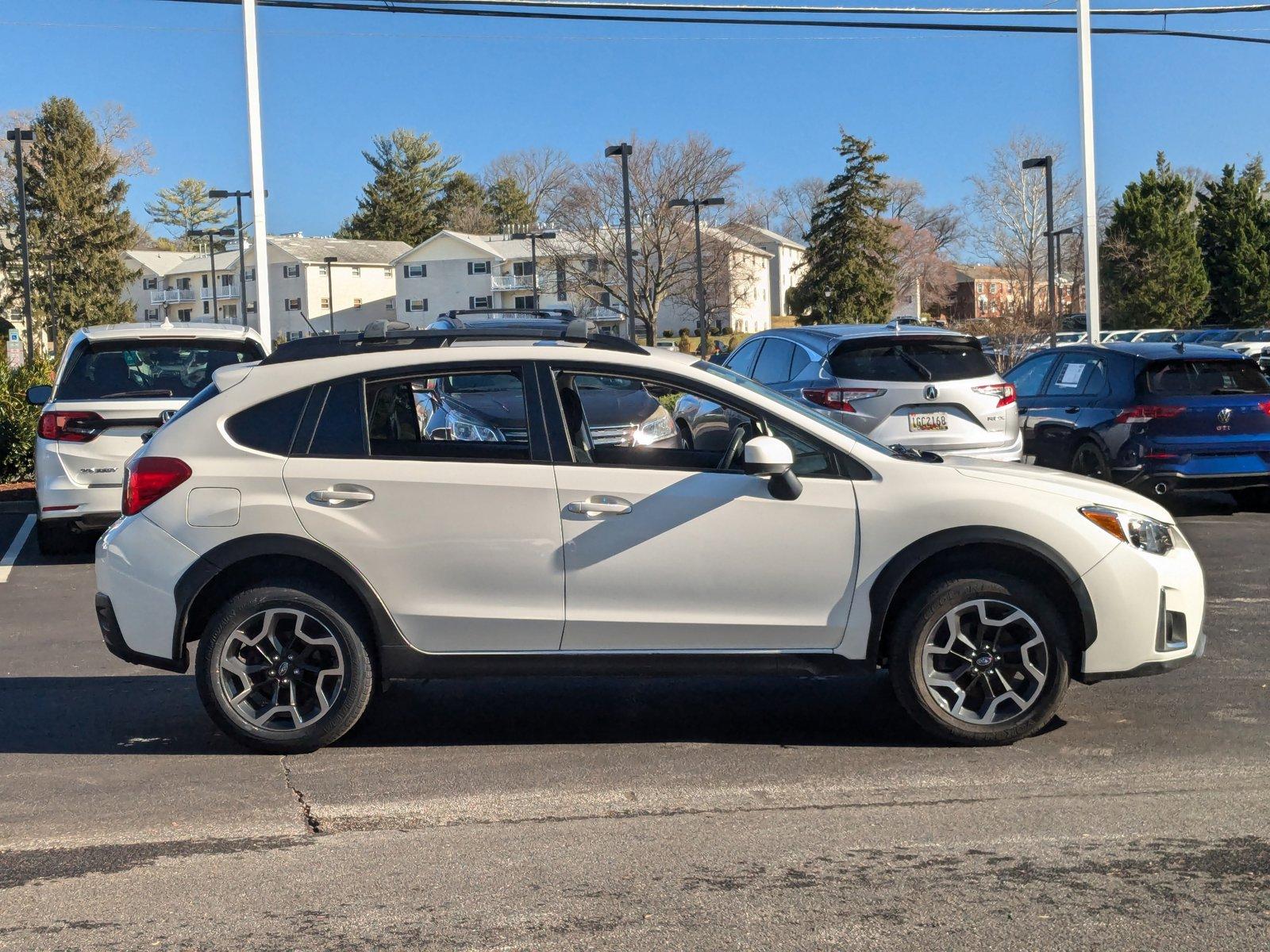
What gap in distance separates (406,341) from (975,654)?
2736 millimetres

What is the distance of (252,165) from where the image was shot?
677 inches

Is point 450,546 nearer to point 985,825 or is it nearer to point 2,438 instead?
point 985,825

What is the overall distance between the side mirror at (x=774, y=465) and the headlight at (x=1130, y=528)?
1.20 meters

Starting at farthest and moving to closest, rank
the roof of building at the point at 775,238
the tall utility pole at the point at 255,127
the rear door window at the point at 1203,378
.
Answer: the roof of building at the point at 775,238 → the tall utility pole at the point at 255,127 → the rear door window at the point at 1203,378

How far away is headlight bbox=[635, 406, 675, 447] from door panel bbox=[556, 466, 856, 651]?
3910 millimetres

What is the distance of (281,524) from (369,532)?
354mm

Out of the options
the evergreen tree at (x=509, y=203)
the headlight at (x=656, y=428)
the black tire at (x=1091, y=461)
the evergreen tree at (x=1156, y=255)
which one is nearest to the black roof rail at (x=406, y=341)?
the headlight at (x=656, y=428)

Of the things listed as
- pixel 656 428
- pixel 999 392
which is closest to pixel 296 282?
pixel 999 392

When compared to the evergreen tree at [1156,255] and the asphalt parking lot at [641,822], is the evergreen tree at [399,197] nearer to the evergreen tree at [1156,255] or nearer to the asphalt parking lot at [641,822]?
the evergreen tree at [1156,255]

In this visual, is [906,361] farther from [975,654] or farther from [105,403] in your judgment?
[105,403]

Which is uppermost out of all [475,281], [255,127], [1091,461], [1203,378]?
[475,281]

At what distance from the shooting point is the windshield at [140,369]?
10273 millimetres

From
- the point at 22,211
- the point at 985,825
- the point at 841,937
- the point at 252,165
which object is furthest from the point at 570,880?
the point at 22,211

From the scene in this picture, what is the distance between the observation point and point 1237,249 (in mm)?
56656
